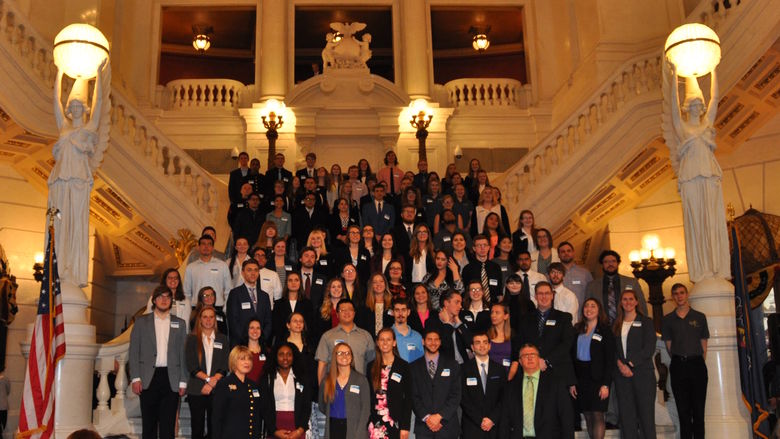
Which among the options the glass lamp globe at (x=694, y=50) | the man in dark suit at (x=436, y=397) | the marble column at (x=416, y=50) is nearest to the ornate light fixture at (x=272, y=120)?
the marble column at (x=416, y=50)

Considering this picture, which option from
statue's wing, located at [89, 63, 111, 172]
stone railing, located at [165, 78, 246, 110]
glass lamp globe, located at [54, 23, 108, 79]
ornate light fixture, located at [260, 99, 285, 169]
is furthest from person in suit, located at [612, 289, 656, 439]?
stone railing, located at [165, 78, 246, 110]

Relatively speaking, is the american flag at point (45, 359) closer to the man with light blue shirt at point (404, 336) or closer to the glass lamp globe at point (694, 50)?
the man with light blue shirt at point (404, 336)

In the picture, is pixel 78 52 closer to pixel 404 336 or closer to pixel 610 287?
pixel 404 336

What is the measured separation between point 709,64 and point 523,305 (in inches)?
127

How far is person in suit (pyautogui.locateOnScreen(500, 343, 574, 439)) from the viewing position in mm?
7250

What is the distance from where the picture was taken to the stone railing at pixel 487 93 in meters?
17.1

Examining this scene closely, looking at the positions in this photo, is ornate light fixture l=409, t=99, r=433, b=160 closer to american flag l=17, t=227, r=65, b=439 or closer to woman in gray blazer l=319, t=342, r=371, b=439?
woman in gray blazer l=319, t=342, r=371, b=439

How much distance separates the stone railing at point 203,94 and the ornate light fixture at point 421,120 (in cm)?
343

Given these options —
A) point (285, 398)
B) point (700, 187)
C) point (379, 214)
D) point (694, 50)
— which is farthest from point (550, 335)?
point (694, 50)

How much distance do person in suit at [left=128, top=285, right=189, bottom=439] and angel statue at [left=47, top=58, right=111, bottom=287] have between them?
2.90ft

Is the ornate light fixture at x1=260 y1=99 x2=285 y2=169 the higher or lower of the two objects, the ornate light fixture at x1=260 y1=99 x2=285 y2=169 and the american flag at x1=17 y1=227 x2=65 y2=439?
the higher

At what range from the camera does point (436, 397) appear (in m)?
7.21

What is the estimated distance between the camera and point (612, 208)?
13.5m

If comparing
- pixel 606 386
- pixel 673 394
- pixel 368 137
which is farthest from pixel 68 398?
pixel 368 137
